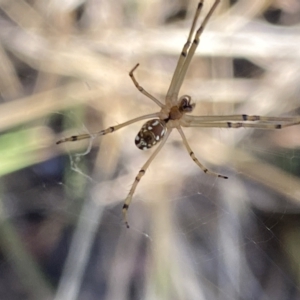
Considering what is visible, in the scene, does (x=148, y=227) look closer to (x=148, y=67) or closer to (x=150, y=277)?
(x=150, y=277)

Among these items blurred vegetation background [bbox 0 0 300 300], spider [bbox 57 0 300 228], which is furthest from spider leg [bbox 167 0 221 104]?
blurred vegetation background [bbox 0 0 300 300]

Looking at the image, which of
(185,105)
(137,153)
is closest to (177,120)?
(185,105)

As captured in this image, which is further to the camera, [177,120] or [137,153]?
[137,153]

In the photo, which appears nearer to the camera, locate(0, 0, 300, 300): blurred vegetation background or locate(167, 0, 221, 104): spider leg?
locate(167, 0, 221, 104): spider leg

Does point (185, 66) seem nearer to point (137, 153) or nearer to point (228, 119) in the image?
point (228, 119)

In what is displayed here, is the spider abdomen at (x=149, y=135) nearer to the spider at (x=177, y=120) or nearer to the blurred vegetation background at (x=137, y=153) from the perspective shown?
the spider at (x=177, y=120)

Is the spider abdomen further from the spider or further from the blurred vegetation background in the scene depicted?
the blurred vegetation background

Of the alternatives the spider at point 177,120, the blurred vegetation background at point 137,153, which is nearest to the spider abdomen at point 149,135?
the spider at point 177,120
